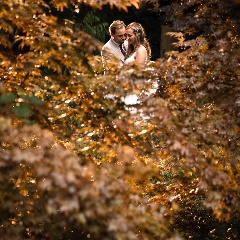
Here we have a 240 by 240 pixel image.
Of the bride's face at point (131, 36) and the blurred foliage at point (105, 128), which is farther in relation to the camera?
the bride's face at point (131, 36)

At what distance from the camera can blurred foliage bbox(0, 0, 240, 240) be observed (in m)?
3.13

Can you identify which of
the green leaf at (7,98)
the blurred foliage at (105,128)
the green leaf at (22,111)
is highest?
the green leaf at (7,98)

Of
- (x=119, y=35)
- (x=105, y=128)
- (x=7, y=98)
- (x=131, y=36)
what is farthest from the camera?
(x=119, y=35)

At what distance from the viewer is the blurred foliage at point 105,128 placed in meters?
3.13

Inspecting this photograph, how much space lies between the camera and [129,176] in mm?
3428

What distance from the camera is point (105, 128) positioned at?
3984 mm

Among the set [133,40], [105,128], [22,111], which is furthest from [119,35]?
[22,111]

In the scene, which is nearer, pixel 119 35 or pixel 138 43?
pixel 138 43

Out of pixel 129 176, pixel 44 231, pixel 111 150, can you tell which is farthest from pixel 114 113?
pixel 44 231

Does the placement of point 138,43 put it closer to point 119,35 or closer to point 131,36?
point 131,36

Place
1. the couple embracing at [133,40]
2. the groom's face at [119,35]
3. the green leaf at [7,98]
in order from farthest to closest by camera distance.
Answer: the groom's face at [119,35] → the couple embracing at [133,40] → the green leaf at [7,98]

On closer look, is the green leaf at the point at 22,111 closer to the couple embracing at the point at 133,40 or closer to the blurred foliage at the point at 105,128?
the blurred foliage at the point at 105,128

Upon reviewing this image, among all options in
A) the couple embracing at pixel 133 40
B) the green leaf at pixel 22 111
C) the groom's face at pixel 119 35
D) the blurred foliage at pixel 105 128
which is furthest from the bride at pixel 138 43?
the green leaf at pixel 22 111

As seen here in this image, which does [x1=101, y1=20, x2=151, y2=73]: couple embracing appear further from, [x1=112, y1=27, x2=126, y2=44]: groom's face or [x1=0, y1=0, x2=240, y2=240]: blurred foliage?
[x1=0, y1=0, x2=240, y2=240]: blurred foliage
